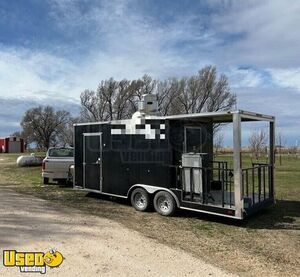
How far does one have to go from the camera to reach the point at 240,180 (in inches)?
322

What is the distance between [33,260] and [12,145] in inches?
2863

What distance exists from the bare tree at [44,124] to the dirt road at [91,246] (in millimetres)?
65286

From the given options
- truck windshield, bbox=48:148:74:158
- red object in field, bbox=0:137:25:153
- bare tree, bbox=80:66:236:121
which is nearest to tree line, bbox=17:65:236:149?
bare tree, bbox=80:66:236:121

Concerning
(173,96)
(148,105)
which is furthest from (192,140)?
(173,96)

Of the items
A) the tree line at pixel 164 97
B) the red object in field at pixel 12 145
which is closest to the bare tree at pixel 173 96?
the tree line at pixel 164 97

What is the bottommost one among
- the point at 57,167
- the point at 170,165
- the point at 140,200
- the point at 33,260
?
the point at 33,260

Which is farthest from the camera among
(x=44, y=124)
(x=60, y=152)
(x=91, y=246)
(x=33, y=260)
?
(x=44, y=124)

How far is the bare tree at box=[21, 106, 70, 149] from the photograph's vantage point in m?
72.9

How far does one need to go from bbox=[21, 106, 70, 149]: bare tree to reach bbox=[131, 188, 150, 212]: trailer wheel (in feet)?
210

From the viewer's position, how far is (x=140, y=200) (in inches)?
406

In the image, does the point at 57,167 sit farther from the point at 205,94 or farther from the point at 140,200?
the point at 205,94

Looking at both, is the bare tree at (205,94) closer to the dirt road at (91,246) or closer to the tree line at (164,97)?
the tree line at (164,97)

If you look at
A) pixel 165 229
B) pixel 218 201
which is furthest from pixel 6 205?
pixel 218 201

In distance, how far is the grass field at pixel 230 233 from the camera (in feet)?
19.9
